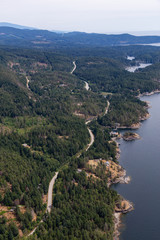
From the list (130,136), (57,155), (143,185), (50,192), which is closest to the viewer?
(50,192)

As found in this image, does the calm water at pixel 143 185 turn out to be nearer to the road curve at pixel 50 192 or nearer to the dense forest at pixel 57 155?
the dense forest at pixel 57 155

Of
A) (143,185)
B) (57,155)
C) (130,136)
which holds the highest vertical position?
(130,136)

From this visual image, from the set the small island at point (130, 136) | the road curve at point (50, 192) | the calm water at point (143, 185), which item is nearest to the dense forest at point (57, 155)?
the road curve at point (50, 192)

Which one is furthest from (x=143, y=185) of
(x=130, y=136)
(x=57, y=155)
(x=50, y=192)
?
(x=130, y=136)

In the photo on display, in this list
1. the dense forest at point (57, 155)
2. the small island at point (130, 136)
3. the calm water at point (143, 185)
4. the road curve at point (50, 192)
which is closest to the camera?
the dense forest at point (57, 155)

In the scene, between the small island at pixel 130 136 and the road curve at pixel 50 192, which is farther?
the small island at pixel 130 136

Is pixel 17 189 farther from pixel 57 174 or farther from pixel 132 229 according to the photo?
pixel 132 229

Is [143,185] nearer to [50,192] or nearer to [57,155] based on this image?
[50,192]

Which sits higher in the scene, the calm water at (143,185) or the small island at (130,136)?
the small island at (130,136)

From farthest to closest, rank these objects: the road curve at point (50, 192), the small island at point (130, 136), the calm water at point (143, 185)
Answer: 1. the small island at point (130, 136)
2. the road curve at point (50, 192)
3. the calm water at point (143, 185)

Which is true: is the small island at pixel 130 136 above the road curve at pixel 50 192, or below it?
above
